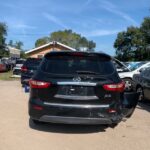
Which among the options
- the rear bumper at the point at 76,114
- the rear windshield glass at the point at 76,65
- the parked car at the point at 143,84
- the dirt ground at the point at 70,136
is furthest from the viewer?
the parked car at the point at 143,84

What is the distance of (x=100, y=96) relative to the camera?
7738 millimetres

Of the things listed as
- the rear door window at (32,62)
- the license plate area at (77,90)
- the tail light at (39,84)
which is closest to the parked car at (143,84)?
the license plate area at (77,90)

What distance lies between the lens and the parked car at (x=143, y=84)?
42.0 feet

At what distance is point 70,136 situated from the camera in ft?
25.7

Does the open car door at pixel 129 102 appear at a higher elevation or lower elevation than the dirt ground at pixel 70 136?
higher

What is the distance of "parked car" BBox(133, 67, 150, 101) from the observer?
12.8m

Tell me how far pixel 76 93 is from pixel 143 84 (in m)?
6.12

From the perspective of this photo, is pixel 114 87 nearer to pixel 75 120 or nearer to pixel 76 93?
pixel 76 93

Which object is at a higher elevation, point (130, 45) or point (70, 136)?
point (130, 45)

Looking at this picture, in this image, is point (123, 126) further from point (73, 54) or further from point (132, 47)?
point (132, 47)

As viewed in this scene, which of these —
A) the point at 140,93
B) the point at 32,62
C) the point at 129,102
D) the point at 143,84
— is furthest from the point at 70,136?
the point at 32,62

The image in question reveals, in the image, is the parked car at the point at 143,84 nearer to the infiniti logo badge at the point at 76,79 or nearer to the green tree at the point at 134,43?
the infiniti logo badge at the point at 76,79

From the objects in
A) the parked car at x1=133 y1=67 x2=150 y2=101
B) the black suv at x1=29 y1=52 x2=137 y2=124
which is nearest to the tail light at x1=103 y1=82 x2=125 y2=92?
the black suv at x1=29 y1=52 x2=137 y2=124

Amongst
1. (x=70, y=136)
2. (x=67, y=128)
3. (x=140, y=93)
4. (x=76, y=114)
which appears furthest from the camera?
(x=140, y=93)
